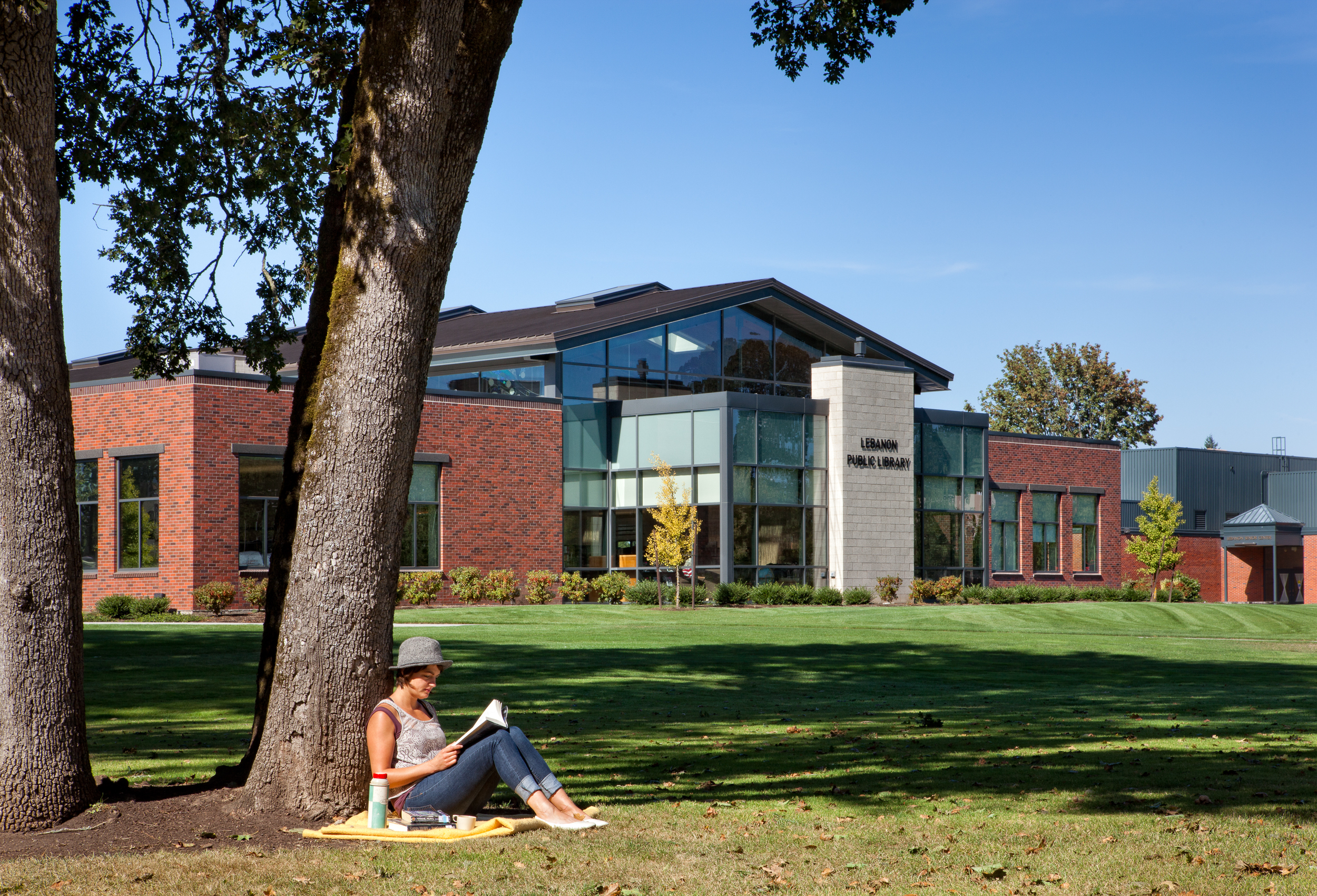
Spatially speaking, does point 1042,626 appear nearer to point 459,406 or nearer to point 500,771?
point 459,406

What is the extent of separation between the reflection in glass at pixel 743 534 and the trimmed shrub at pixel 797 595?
53.5 inches

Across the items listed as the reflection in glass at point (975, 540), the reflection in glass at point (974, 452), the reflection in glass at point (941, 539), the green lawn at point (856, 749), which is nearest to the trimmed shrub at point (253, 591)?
the green lawn at point (856, 749)

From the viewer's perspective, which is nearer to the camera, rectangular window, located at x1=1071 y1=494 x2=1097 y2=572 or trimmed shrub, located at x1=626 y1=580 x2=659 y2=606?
trimmed shrub, located at x1=626 y1=580 x2=659 y2=606

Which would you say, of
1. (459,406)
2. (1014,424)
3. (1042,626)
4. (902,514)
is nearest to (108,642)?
(459,406)

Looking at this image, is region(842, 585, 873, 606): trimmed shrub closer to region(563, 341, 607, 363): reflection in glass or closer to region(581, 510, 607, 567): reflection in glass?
region(581, 510, 607, 567): reflection in glass

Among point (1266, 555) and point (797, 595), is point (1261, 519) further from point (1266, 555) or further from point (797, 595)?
point (797, 595)

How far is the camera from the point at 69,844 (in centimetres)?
711

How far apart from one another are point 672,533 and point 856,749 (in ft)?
76.1

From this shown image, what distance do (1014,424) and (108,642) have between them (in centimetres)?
6054

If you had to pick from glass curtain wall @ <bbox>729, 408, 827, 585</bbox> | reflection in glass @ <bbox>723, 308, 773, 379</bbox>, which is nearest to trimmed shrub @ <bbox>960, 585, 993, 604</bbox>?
glass curtain wall @ <bbox>729, 408, 827, 585</bbox>

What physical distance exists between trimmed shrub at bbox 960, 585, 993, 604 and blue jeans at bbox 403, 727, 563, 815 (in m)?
33.5

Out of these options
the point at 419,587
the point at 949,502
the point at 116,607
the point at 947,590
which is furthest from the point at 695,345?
the point at 116,607

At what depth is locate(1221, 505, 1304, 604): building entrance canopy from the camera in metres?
55.8

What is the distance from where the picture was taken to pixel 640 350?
1526 inches
